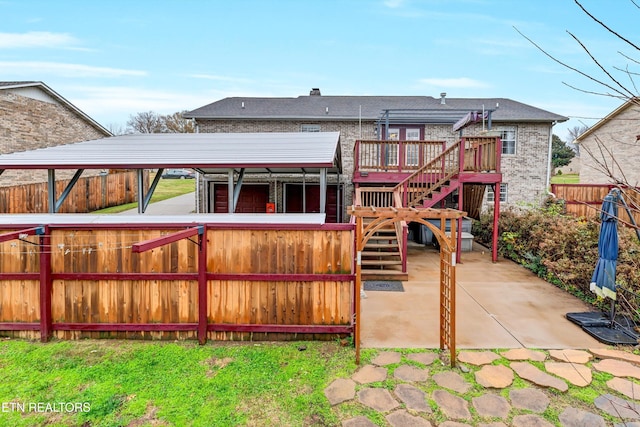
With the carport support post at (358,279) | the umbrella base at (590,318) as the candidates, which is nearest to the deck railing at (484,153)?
the umbrella base at (590,318)

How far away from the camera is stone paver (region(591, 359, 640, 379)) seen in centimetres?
416

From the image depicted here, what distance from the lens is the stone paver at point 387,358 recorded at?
4.55 metres

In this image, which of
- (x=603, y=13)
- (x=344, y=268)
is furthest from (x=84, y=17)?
(x=603, y=13)

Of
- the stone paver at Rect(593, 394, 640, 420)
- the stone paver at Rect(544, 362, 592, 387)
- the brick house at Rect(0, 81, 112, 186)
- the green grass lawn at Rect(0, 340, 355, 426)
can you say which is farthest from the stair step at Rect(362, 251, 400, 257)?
the brick house at Rect(0, 81, 112, 186)

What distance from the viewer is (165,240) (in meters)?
4.49

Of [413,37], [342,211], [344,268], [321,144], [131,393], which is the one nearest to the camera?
[131,393]

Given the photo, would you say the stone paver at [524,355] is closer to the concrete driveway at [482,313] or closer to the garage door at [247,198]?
the concrete driveway at [482,313]

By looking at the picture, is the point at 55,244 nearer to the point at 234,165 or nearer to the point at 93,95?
the point at 234,165

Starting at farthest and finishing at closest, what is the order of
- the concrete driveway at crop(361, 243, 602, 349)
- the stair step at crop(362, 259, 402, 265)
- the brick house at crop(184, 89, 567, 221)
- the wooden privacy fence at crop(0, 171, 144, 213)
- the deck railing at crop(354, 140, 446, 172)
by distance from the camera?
the brick house at crop(184, 89, 567, 221)
the wooden privacy fence at crop(0, 171, 144, 213)
the deck railing at crop(354, 140, 446, 172)
the stair step at crop(362, 259, 402, 265)
the concrete driveway at crop(361, 243, 602, 349)

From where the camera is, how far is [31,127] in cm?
1644

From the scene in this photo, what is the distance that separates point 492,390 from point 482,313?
235cm

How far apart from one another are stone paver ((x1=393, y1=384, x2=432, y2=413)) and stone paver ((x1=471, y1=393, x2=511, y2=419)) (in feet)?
1.71

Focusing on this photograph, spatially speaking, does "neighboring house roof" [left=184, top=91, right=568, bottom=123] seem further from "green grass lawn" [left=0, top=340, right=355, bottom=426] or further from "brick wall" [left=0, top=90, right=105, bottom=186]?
"green grass lawn" [left=0, top=340, right=355, bottom=426]

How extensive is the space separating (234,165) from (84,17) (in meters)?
11.0
